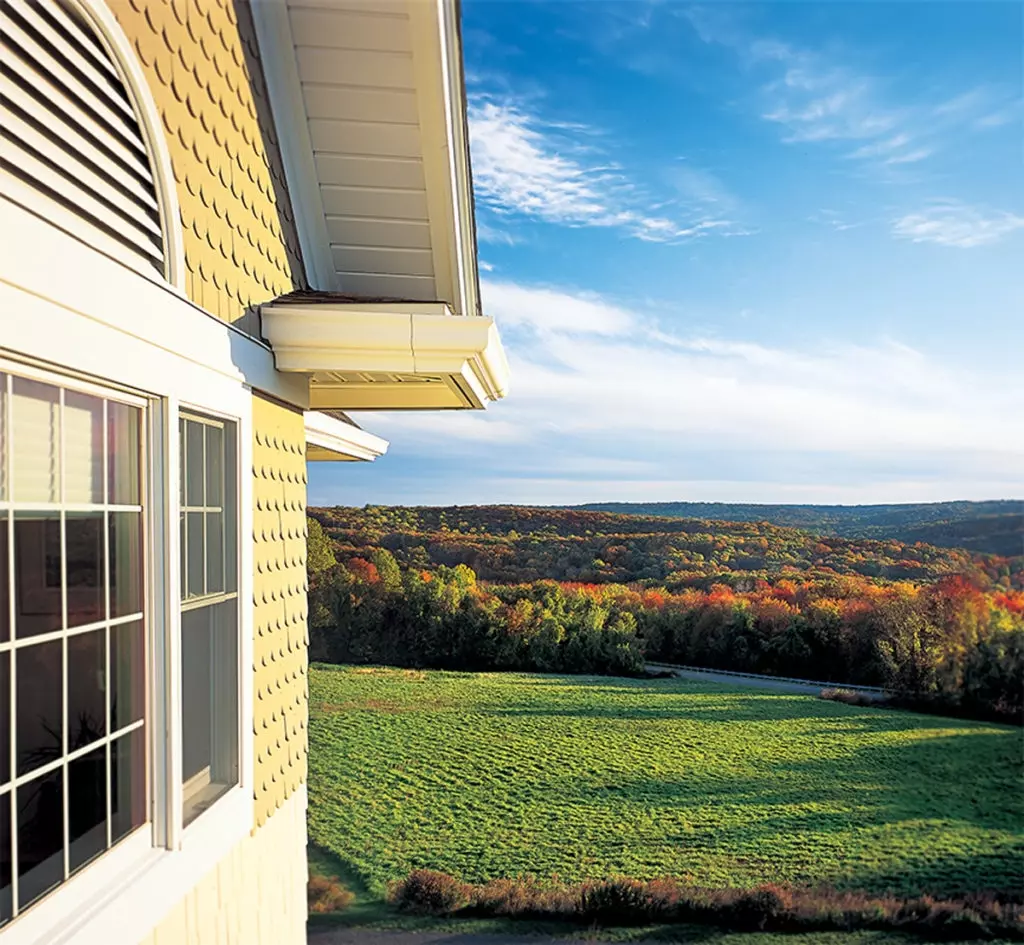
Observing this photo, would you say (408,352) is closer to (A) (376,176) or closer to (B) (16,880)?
(A) (376,176)

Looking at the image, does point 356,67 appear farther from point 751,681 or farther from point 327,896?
point 751,681

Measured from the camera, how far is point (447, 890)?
8266mm

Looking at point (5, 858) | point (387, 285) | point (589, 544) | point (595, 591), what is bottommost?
point (595, 591)

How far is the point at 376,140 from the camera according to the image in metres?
3.20

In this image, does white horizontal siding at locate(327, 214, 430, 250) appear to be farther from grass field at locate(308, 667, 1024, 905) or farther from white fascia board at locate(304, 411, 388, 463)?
grass field at locate(308, 667, 1024, 905)

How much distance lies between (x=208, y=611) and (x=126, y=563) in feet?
1.97

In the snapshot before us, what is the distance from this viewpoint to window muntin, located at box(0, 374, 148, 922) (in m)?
1.46

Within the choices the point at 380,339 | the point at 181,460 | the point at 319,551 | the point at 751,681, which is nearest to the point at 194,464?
the point at 181,460

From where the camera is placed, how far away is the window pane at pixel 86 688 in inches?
65.2

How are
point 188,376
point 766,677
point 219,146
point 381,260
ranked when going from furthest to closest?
point 766,677
point 381,260
point 219,146
point 188,376

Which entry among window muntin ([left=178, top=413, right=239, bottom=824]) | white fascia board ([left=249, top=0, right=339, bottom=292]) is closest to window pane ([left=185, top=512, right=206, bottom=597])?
window muntin ([left=178, top=413, right=239, bottom=824])

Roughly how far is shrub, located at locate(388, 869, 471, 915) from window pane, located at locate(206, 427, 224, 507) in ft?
22.9

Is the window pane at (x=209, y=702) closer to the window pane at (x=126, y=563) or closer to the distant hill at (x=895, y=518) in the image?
the window pane at (x=126, y=563)

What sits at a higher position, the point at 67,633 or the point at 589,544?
the point at 67,633
